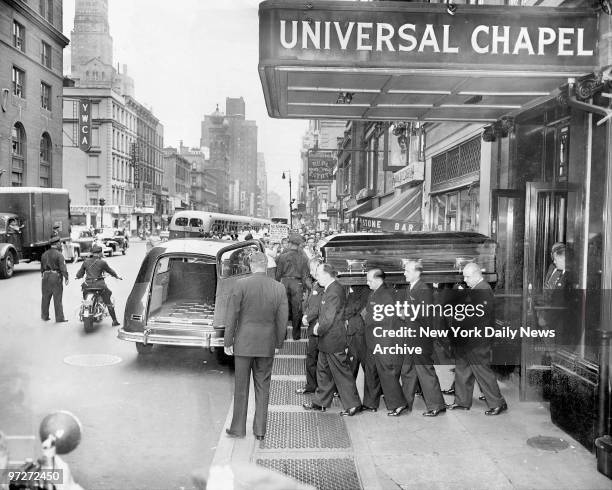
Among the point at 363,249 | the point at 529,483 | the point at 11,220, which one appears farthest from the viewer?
the point at 11,220

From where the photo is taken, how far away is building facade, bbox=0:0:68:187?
4199mm

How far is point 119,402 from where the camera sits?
6625 millimetres

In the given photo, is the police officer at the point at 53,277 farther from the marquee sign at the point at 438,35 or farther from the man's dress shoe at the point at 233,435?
the marquee sign at the point at 438,35

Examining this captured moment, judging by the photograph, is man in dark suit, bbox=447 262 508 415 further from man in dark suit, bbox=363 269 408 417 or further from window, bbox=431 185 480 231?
window, bbox=431 185 480 231

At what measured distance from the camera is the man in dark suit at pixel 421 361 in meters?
5.91

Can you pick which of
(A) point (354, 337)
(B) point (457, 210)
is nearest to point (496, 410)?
(A) point (354, 337)

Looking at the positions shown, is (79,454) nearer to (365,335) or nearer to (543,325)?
(365,335)

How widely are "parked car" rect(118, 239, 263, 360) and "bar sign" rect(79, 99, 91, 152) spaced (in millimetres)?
2446

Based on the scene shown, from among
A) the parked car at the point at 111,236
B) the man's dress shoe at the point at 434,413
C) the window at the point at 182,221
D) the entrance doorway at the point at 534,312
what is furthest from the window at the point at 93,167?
the window at the point at 182,221

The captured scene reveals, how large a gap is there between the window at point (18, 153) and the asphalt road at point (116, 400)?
2415 mm

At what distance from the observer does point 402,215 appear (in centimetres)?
1756

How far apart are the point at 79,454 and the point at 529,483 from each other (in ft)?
12.2

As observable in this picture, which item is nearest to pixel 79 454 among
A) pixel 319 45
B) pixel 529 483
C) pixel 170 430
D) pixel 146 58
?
pixel 170 430

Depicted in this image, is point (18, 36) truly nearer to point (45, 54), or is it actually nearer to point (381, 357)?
point (45, 54)
